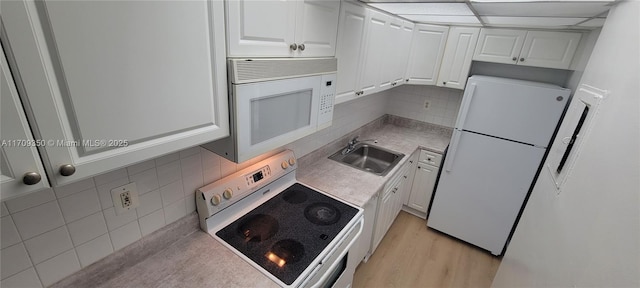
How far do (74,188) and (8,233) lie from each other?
7.5 inches

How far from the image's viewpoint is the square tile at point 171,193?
1.18 meters

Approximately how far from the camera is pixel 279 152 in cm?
174

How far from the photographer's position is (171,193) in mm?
1205

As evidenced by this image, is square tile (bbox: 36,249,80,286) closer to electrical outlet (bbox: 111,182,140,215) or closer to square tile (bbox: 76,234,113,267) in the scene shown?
square tile (bbox: 76,234,113,267)

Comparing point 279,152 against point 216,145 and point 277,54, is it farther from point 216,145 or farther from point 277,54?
point 277,54

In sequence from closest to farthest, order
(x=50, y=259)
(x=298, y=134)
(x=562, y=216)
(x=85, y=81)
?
(x=85, y=81), (x=50, y=259), (x=562, y=216), (x=298, y=134)

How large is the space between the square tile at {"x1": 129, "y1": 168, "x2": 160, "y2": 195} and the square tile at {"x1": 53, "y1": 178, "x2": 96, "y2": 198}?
13cm

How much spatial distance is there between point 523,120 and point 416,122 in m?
1.18

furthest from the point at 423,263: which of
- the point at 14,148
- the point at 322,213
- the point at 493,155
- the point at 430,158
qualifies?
the point at 14,148

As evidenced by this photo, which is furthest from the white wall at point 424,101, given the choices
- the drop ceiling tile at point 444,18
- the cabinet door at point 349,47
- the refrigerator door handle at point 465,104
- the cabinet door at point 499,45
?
the cabinet door at point 349,47

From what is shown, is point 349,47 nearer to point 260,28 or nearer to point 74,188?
point 260,28

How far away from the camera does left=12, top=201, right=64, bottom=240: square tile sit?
2.70ft

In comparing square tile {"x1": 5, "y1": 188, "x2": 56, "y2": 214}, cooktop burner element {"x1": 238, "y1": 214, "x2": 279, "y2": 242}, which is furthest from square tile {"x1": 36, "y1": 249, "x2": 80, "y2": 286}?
cooktop burner element {"x1": 238, "y1": 214, "x2": 279, "y2": 242}

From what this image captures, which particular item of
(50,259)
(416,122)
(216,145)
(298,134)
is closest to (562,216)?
(298,134)
